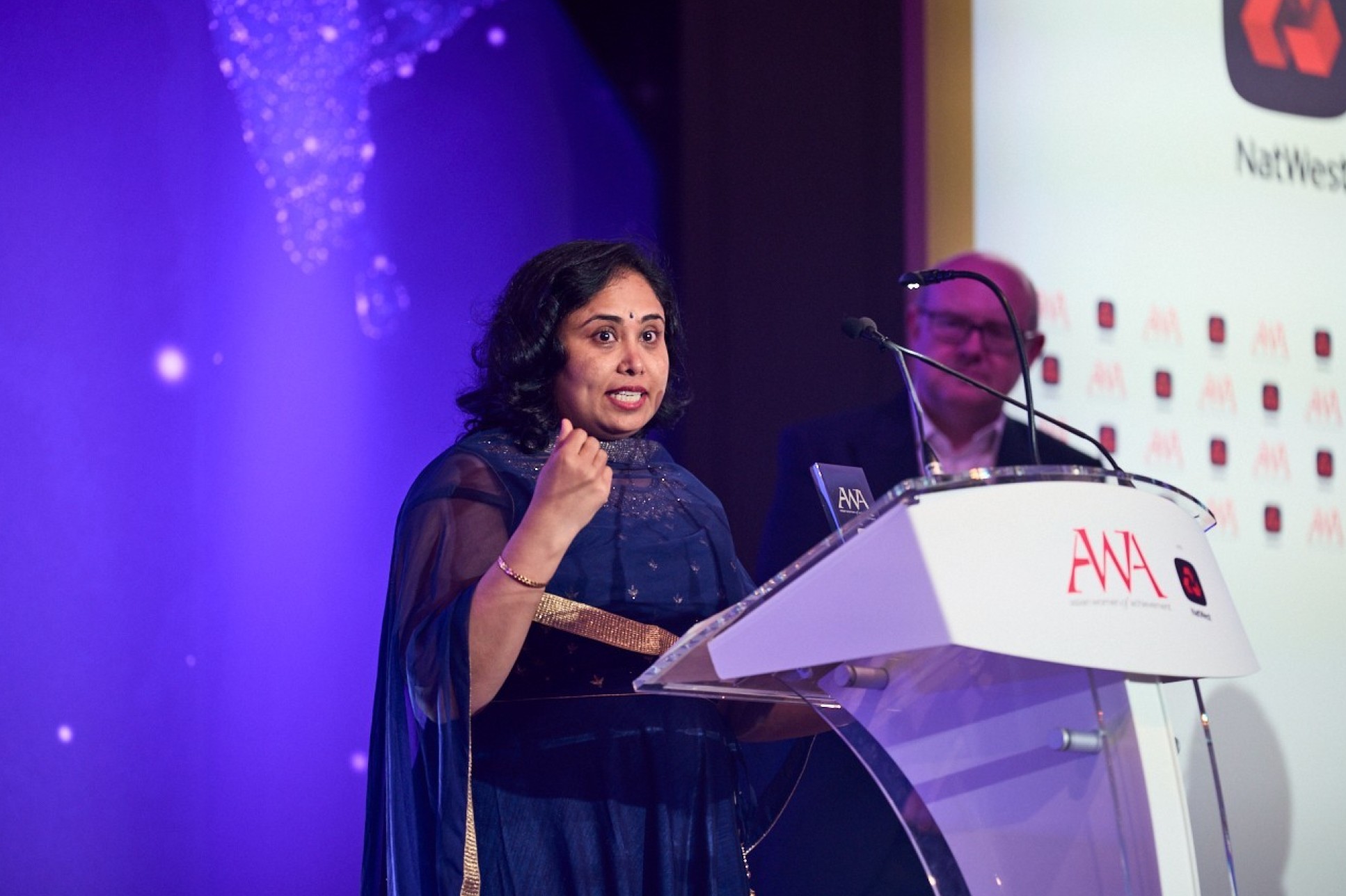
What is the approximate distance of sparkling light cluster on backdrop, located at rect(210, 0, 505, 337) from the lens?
9.16 feet

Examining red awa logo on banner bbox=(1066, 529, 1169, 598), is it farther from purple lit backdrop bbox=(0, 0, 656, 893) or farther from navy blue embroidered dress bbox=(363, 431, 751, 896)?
purple lit backdrop bbox=(0, 0, 656, 893)

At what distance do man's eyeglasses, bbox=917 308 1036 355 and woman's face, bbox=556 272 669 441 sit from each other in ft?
3.95

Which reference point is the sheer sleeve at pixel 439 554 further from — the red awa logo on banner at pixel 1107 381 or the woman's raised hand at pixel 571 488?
the red awa logo on banner at pixel 1107 381

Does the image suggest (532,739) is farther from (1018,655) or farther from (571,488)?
(1018,655)

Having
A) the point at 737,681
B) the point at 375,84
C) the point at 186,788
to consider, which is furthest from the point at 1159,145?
the point at 186,788

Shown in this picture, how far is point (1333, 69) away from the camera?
349cm

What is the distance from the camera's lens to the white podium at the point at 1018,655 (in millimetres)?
1142

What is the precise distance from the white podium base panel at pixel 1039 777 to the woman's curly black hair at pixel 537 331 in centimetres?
Result: 79

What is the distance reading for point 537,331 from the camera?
196 cm

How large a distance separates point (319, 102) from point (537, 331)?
3.90 feet

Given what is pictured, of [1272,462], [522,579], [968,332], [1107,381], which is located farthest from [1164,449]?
[522,579]

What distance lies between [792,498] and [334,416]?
97cm

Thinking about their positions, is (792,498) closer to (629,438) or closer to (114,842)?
(629,438)

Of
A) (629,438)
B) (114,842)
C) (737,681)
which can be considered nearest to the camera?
(737,681)
